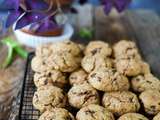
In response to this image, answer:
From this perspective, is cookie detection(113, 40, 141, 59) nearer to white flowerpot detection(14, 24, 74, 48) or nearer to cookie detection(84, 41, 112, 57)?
cookie detection(84, 41, 112, 57)

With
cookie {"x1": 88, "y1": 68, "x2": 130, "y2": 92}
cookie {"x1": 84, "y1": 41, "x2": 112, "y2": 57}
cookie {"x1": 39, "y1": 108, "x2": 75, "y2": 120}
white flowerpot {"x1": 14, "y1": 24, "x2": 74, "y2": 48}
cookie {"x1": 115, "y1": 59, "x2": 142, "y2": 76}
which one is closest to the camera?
cookie {"x1": 39, "y1": 108, "x2": 75, "y2": 120}

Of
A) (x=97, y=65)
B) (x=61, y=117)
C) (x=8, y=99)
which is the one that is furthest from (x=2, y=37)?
(x=61, y=117)

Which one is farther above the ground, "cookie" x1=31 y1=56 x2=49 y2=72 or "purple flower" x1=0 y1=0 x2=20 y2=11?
"purple flower" x1=0 y1=0 x2=20 y2=11

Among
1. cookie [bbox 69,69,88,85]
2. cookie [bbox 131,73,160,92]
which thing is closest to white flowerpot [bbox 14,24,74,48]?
cookie [bbox 69,69,88,85]

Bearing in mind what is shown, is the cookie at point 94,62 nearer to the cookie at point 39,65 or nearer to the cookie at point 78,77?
the cookie at point 78,77

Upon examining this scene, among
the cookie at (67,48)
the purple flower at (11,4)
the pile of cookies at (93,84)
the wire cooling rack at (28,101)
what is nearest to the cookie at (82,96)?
the pile of cookies at (93,84)

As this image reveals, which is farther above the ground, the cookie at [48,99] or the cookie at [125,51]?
the cookie at [48,99]

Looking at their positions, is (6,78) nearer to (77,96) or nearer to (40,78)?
(40,78)

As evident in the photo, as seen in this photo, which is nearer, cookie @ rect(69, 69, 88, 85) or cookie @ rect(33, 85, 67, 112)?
cookie @ rect(33, 85, 67, 112)
